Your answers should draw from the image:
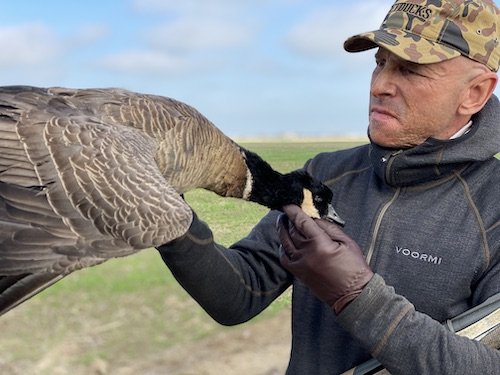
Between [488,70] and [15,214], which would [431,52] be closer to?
[488,70]

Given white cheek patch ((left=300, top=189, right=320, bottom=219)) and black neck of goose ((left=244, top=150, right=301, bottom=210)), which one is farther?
black neck of goose ((left=244, top=150, right=301, bottom=210))

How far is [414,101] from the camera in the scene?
3232 mm

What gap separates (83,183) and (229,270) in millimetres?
864

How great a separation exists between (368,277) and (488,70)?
4.20 feet

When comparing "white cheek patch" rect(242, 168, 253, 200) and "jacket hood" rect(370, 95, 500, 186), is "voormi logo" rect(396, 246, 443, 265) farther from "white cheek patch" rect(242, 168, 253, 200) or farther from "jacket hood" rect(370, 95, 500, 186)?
"white cheek patch" rect(242, 168, 253, 200)

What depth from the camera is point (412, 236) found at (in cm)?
319

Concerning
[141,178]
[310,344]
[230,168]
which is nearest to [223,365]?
[230,168]

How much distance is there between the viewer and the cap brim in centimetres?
311

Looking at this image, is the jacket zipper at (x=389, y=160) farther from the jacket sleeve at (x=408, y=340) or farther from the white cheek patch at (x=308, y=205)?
the jacket sleeve at (x=408, y=340)

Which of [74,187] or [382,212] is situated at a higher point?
[74,187]

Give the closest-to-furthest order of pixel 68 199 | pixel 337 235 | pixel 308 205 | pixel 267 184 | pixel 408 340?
1. pixel 408 340
2. pixel 337 235
3. pixel 68 199
4. pixel 308 205
5. pixel 267 184

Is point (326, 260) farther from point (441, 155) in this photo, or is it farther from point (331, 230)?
point (441, 155)

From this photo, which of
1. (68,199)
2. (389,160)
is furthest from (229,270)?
(389,160)

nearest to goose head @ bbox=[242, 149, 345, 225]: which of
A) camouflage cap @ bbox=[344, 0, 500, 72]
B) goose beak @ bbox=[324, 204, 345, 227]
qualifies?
goose beak @ bbox=[324, 204, 345, 227]
